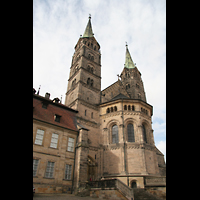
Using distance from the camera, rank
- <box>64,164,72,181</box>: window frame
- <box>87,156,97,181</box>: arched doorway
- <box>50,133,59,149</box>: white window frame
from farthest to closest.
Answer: <box>87,156,97,181</box>: arched doorway, <box>50,133,59,149</box>: white window frame, <box>64,164,72,181</box>: window frame

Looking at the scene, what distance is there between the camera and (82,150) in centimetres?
1844

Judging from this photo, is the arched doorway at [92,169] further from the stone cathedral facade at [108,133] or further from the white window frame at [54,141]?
the white window frame at [54,141]

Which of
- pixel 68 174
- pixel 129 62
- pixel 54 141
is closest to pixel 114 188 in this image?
pixel 68 174

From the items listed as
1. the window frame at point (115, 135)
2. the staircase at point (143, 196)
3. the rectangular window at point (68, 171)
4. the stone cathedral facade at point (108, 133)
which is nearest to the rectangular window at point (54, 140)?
the stone cathedral facade at point (108, 133)

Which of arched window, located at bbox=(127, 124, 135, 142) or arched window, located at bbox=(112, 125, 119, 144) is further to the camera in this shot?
arched window, located at bbox=(112, 125, 119, 144)

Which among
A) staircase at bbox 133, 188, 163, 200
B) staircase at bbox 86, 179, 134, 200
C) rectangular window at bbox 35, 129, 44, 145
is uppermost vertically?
rectangular window at bbox 35, 129, 44, 145

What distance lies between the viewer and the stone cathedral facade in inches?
792

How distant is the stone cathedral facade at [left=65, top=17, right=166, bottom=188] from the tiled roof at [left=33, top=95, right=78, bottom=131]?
1.30m

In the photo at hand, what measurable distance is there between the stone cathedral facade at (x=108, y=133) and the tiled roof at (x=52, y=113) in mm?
1297

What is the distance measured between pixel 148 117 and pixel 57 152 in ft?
52.1

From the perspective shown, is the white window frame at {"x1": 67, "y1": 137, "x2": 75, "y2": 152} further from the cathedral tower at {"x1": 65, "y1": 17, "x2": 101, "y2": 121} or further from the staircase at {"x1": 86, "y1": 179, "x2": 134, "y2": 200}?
the cathedral tower at {"x1": 65, "y1": 17, "x2": 101, "y2": 121}

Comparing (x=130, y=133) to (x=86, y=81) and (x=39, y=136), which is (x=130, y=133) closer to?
(x=86, y=81)

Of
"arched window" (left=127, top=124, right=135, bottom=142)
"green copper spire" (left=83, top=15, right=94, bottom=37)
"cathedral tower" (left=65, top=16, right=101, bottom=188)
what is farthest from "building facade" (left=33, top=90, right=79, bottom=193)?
"green copper spire" (left=83, top=15, right=94, bottom=37)
